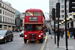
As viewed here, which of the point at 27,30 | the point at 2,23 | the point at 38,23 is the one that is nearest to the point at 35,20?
the point at 38,23

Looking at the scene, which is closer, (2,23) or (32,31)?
(32,31)

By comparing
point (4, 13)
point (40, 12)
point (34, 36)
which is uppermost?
point (4, 13)

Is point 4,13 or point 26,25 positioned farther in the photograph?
point 4,13

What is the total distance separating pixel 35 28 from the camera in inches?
598

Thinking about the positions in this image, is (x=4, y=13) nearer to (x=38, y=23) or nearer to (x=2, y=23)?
(x=2, y=23)

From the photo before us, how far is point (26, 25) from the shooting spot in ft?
48.8

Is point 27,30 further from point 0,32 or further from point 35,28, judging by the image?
point 0,32

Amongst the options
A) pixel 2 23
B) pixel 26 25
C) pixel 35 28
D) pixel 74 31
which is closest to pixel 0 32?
pixel 26 25

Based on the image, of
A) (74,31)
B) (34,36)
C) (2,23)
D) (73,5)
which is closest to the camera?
(73,5)

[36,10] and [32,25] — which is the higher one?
[36,10]

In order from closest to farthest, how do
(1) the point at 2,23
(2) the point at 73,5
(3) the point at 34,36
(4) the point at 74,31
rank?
(2) the point at 73,5, (3) the point at 34,36, (4) the point at 74,31, (1) the point at 2,23

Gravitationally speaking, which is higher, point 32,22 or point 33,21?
point 33,21

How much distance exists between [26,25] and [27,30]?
609 mm

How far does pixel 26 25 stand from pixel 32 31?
102 centimetres
